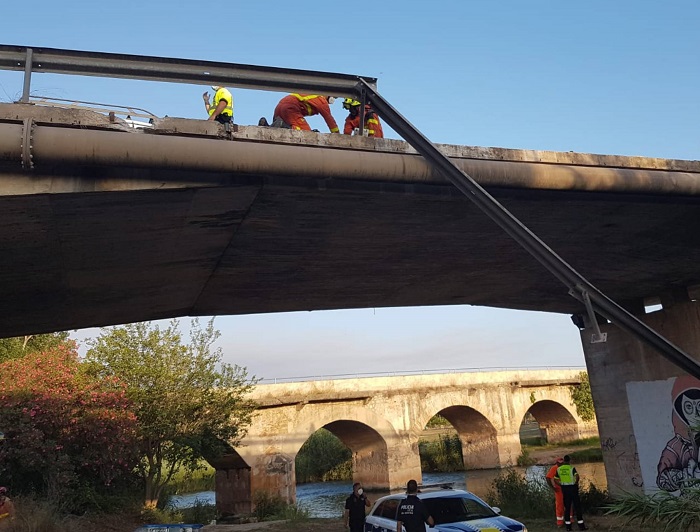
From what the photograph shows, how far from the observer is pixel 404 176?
7.57m

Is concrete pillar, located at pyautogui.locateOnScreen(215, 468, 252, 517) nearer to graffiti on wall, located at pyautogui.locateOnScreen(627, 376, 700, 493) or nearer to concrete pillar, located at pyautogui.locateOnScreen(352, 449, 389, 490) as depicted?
concrete pillar, located at pyautogui.locateOnScreen(352, 449, 389, 490)

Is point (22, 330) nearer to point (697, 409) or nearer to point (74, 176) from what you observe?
point (74, 176)

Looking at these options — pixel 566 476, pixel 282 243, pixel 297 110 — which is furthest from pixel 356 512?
pixel 297 110

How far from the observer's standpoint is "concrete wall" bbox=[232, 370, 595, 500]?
2792cm

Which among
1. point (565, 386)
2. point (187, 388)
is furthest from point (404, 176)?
point (565, 386)

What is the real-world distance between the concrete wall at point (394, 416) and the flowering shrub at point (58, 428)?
11.4 meters

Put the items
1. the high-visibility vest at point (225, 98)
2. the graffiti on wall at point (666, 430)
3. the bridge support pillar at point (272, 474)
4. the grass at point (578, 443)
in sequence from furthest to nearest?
1. the grass at point (578, 443)
2. the bridge support pillar at point (272, 474)
3. the graffiti on wall at point (666, 430)
4. the high-visibility vest at point (225, 98)

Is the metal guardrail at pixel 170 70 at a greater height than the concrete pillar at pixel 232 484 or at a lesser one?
greater

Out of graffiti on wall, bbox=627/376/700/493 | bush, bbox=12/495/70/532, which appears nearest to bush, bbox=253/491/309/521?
bush, bbox=12/495/70/532

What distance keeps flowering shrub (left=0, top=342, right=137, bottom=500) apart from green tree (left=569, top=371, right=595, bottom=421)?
35.5 meters

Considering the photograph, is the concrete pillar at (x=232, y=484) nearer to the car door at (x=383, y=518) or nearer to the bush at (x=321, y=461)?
the bush at (x=321, y=461)

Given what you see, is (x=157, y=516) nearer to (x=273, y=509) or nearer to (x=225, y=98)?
(x=273, y=509)

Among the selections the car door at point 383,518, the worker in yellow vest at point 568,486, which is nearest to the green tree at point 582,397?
the worker in yellow vest at point 568,486

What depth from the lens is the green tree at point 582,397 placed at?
43375 millimetres
